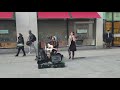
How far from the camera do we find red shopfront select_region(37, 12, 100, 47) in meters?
15.6

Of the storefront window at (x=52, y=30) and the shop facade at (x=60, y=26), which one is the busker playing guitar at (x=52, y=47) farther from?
the storefront window at (x=52, y=30)

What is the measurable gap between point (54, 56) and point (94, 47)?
762 cm

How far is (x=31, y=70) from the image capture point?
9219 millimetres

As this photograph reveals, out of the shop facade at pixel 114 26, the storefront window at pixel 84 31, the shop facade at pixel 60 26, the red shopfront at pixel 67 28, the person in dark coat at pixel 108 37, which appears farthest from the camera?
the shop facade at pixel 114 26

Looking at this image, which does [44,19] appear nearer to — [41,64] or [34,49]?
[34,49]

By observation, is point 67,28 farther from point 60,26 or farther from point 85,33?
point 85,33

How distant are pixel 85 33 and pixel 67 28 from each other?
1.50m

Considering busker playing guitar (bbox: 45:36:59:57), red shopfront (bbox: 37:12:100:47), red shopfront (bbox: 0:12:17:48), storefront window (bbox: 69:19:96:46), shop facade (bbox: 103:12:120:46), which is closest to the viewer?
busker playing guitar (bbox: 45:36:59:57)

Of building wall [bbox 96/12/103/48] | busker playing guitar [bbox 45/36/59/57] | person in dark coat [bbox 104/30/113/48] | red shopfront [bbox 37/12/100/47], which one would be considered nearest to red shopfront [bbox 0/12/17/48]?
red shopfront [bbox 37/12/100/47]

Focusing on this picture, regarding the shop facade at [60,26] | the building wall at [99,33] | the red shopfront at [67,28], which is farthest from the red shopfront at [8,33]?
the building wall at [99,33]

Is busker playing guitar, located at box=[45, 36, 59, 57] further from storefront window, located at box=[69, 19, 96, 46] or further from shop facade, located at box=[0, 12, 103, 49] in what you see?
storefront window, located at box=[69, 19, 96, 46]

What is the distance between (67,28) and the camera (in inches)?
635

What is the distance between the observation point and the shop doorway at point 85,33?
53.7 ft
